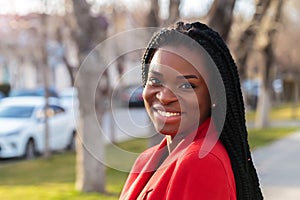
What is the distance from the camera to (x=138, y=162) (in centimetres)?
224

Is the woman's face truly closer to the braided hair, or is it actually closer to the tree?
the braided hair

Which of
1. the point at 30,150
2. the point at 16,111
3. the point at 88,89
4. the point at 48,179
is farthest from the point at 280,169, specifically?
the point at 16,111

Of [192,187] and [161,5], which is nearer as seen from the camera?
[192,187]

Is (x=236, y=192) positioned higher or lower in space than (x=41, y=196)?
higher

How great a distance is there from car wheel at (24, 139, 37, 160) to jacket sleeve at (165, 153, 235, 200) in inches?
512

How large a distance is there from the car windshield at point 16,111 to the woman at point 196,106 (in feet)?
45.1

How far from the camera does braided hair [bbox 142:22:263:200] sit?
1867 millimetres

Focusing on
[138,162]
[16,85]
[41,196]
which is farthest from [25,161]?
[16,85]

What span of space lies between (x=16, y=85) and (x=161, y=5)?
106 ft

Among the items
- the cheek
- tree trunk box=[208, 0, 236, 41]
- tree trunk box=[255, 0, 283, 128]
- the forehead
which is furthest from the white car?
the forehead

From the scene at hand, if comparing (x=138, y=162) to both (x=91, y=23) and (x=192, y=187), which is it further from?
(x=91, y=23)

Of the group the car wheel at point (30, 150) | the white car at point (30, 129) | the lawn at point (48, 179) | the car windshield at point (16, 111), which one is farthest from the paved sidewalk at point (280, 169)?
the car windshield at point (16, 111)

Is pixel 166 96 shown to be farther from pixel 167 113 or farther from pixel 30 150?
pixel 30 150

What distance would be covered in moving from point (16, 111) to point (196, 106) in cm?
1422
